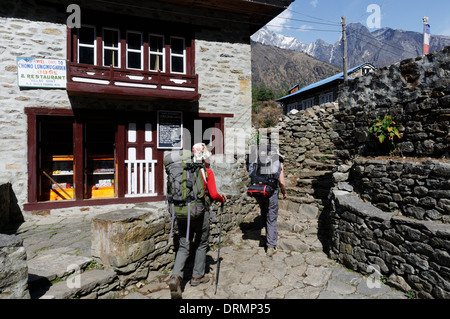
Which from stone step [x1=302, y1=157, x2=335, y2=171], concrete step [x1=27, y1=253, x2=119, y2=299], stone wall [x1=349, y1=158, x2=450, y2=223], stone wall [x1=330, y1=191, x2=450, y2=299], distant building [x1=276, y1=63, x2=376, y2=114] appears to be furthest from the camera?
distant building [x1=276, y1=63, x2=376, y2=114]

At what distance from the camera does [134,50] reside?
8.49 metres

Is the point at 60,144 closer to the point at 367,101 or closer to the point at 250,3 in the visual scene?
the point at 250,3

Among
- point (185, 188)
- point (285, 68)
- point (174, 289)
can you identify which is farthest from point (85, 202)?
point (285, 68)

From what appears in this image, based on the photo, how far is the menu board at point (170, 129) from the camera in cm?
859

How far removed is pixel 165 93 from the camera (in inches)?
318

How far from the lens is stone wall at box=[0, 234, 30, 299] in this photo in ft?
8.25

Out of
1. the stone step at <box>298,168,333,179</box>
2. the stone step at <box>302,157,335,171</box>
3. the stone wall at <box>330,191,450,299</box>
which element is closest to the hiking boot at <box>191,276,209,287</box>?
the stone wall at <box>330,191,450,299</box>

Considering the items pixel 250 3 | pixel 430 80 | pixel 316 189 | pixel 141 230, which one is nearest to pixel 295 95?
pixel 250 3

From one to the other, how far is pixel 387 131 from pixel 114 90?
685 cm

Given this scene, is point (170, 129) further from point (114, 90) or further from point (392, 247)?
point (392, 247)

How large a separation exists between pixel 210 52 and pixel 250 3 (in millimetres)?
2039

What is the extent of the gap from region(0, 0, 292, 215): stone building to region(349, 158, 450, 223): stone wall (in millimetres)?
5150

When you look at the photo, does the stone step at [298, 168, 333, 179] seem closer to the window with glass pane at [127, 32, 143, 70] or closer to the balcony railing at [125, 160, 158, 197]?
the balcony railing at [125, 160, 158, 197]

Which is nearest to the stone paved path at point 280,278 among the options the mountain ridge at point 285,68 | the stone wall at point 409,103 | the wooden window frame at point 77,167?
the stone wall at point 409,103
